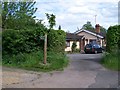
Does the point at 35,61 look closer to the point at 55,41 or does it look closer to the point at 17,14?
the point at 55,41

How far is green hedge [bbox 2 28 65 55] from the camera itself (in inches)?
814

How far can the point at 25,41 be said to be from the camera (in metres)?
20.8

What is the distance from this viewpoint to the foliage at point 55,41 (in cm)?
2102

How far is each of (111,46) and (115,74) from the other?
8070 mm

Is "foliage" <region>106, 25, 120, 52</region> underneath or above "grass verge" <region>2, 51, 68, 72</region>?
above

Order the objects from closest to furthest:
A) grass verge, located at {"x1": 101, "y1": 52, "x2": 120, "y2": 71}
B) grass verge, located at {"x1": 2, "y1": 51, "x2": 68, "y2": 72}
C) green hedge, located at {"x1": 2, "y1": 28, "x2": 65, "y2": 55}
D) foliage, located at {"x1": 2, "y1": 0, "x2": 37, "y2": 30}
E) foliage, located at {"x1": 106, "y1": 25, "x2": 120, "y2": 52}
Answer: grass verge, located at {"x1": 101, "y1": 52, "x2": 120, "y2": 71} → grass verge, located at {"x1": 2, "y1": 51, "x2": 68, "y2": 72} → green hedge, located at {"x1": 2, "y1": 28, "x2": 65, "y2": 55} → foliage, located at {"x1": 106, "y1": 25, "x2": 120, "y2": 52} → foliage, located at {"x1": 2, "y1": 0, "x2": 37, "y2": 30}

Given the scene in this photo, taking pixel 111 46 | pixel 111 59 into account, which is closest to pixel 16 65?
pixel 111 59

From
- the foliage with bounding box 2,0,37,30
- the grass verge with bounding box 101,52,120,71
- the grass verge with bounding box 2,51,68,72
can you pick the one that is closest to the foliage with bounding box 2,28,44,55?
the grass verge with bounding box 2,51,68,72

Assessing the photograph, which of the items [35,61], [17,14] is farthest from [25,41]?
[17,14]

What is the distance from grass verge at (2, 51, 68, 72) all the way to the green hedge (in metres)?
0.54

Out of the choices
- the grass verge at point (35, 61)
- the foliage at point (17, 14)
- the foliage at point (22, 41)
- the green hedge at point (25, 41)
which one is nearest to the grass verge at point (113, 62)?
the grass verge at point (35, 61)

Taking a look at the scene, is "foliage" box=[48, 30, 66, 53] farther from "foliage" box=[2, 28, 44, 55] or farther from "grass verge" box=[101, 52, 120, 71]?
"grass verge" box=[101, 52, 120, 71]

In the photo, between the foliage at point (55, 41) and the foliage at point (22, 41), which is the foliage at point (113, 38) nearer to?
the foliage at point (55, 41)

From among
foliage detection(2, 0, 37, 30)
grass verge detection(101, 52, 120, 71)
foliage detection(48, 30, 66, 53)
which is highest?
foliage detection(2, 0, 37, 30)
